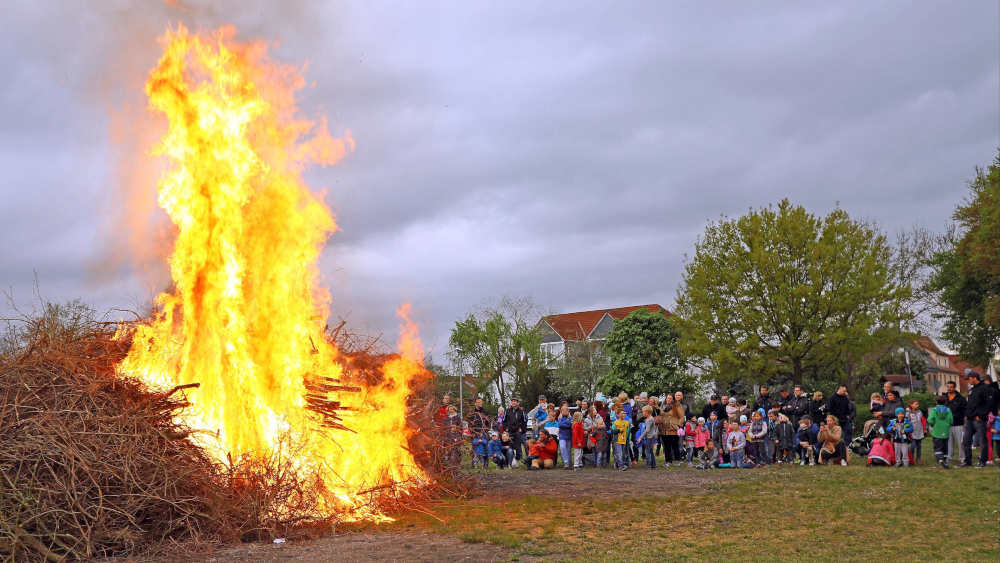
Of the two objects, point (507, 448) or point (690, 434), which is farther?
point (507, 448)

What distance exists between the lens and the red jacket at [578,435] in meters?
18.1

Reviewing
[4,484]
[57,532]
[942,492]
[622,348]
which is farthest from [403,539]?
[622,348]

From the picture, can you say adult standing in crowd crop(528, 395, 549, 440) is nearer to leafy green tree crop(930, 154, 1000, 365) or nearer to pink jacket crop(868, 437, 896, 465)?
pink jacket crop(868, 437, 896, 465)

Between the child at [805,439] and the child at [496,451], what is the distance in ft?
23.7

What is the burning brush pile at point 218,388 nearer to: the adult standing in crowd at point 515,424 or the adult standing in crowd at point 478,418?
the adult standing in crowd at point 478,418

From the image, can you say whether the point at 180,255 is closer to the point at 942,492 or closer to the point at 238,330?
the point at 238,330

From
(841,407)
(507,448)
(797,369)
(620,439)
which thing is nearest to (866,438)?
Result: (841,407)

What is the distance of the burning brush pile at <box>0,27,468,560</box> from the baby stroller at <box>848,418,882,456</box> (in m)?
10.3

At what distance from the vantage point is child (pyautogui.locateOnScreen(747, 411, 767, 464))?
679 inches

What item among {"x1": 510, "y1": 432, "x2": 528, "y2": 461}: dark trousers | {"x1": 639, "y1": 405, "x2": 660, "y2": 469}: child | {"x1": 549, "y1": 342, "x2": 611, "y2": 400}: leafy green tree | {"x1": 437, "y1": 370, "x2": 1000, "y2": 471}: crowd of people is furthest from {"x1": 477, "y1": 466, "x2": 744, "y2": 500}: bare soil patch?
{"x1": 549, "y1": 342, "x2": 611, "y2": 400}: leafy green tree

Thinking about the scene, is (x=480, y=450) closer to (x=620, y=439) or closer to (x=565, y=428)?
(x=565, y=428)

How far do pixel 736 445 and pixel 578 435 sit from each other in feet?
12.0

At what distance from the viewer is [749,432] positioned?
56.9 ft

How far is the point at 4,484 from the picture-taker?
7938mm
